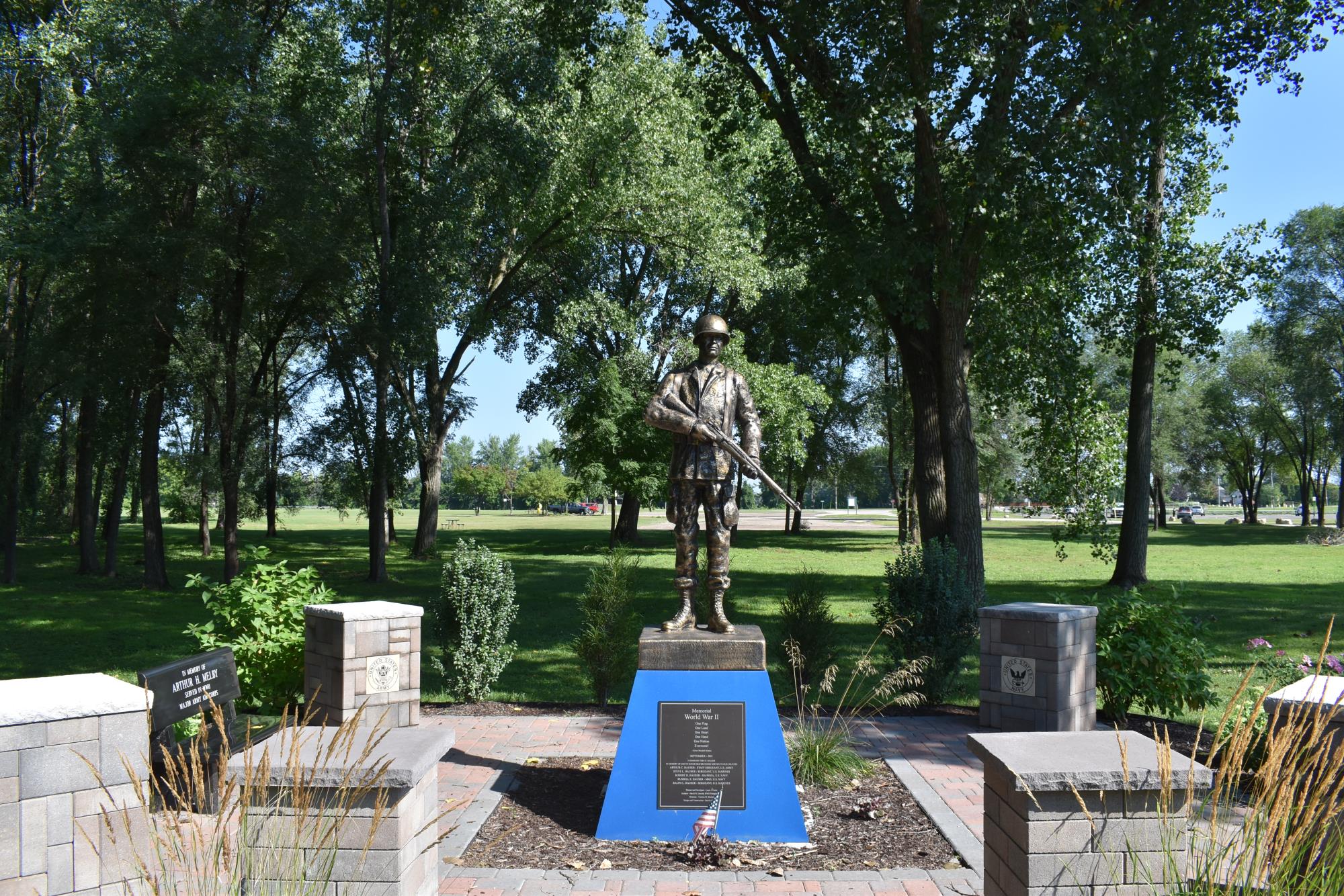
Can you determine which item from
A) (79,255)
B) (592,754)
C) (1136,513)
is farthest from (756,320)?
(592,754)

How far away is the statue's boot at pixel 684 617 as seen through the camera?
6.98 meters

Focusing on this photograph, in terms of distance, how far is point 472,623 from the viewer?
1017cm

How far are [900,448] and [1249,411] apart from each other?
1051 inches

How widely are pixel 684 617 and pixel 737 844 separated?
167 centimetres

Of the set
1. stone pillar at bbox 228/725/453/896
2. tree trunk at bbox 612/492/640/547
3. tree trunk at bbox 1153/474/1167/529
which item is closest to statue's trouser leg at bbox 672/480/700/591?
stone pillar at bbox 228/725/453/896

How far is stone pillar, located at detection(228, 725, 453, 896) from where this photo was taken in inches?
135

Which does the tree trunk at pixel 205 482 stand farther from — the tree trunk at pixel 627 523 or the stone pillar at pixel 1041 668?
the stone pillar at pixel 1041 668

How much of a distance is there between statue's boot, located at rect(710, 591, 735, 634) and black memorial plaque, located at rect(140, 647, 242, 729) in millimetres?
3437

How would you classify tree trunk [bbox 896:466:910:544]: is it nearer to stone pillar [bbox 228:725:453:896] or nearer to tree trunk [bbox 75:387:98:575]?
tree trunk [bbox 75:387:98:575]

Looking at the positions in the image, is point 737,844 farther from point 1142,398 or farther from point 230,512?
point 230,512

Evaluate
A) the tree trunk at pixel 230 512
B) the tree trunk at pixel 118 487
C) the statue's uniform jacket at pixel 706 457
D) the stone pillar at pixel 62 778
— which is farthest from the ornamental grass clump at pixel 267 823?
the tree trunk at pixel 118 487

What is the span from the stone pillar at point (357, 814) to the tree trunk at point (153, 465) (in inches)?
704

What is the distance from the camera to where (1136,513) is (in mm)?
19531

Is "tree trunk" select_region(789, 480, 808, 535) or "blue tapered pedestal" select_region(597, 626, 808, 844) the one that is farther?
"tree trunk" select_region(789, 480, 808, 535)
